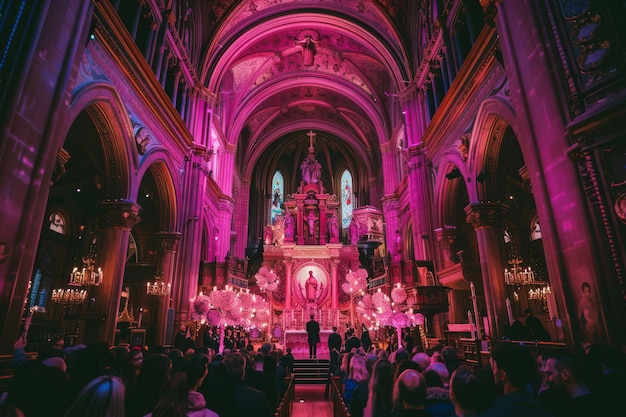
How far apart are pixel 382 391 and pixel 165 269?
36.8ft

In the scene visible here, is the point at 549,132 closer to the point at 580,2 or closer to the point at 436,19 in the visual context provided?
the point at 580,2

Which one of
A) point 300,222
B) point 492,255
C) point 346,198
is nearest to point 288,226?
point 300,222

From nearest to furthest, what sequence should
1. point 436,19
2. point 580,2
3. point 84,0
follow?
point 580,2 → point 84,0 → point 436,19

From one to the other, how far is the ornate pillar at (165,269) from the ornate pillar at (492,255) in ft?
32.3

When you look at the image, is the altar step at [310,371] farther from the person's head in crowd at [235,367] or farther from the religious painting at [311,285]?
the person's head in crowd at [235,367]

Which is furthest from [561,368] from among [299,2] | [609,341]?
[299,2]

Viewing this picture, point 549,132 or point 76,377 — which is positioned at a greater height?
point 549,132

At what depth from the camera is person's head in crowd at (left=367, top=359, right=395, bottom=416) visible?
3104 millimetres

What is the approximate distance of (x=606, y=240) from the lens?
18.4 feet

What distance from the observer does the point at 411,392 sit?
268cm

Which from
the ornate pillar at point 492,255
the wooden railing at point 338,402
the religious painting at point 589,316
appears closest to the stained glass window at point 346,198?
the ornate pillar at point 492,255

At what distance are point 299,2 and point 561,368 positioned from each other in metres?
20.3

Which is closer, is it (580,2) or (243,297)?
(580,2)

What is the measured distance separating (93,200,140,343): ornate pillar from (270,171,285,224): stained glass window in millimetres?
20909
